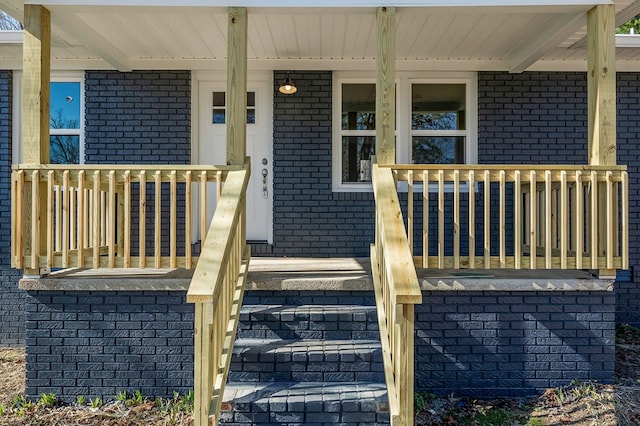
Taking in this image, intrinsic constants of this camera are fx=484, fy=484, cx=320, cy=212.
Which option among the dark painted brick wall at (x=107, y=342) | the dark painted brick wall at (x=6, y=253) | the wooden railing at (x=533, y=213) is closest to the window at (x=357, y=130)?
the wooden railing at (x=533, y=213)

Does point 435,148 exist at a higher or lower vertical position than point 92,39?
lower

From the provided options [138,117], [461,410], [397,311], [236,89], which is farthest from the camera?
[138,117]

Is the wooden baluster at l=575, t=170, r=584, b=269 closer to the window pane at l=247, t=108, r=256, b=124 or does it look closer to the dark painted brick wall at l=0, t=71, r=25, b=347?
the window pane at l=247, t=108, r=256, b=124

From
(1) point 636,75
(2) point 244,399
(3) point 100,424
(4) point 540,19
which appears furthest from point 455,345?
(1) point 636,75

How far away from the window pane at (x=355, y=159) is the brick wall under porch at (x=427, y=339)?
7.39ft

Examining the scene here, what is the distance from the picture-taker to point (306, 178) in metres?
5.77

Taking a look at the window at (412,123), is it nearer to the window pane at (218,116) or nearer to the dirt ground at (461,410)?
the window pane at (218,116)

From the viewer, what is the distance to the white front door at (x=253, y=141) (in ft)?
19.2

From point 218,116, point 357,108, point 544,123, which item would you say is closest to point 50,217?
point 218,116

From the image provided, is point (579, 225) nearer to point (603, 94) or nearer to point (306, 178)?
point (603, 94)

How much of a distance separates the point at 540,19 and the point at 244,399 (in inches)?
165

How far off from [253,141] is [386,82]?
2336mm

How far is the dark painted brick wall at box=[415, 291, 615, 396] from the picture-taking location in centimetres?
390

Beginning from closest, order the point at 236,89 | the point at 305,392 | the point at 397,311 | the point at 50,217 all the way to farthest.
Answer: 1. the point at 397,311
2. the point at 305,392
3. the point at 50,217
4. the point at 236,89
